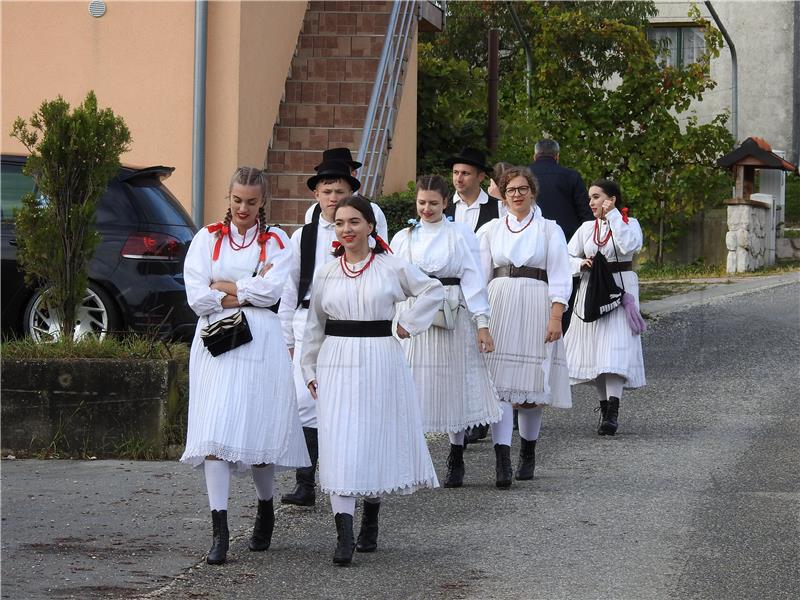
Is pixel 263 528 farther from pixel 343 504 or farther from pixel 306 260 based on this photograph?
pixel 306 260

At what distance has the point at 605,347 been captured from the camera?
11.4 metres

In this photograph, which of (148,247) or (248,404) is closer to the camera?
(248,404)

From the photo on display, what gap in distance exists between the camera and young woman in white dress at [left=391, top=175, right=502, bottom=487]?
8562mm

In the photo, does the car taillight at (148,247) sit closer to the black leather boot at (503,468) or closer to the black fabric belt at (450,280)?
the black fabric belt at (450,280)

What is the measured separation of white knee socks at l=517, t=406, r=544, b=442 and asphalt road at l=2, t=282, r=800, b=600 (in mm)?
261

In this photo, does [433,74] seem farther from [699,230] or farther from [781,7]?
[781,7]

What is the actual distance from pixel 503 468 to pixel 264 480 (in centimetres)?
209

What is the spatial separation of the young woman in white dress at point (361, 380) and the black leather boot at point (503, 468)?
1741 mm

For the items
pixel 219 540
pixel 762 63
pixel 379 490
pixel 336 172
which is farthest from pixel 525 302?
pixel 762 63

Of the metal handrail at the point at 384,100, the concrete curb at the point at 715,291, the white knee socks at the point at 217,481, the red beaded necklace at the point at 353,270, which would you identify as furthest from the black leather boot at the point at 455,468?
the concrete curb at the point at 715,291

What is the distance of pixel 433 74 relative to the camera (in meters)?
22.0

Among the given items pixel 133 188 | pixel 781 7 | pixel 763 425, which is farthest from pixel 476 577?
pixel 781 7

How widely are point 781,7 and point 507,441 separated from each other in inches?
1390

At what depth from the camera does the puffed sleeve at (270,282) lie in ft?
22.9
